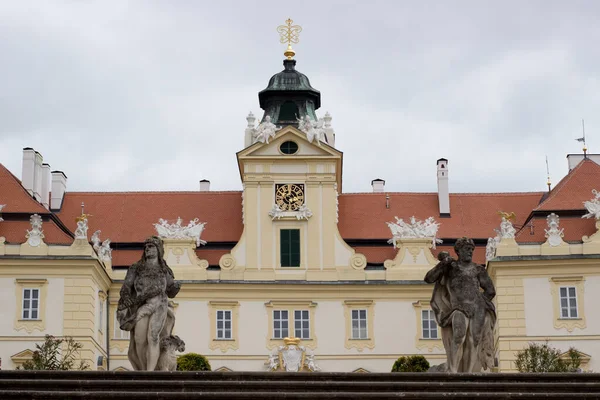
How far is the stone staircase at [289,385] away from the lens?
1941 cm

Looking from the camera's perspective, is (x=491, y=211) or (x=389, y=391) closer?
(x=389, y=391)

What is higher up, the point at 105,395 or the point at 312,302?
the point at 312,302

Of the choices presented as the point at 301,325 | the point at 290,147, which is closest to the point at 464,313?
the point at 301,325

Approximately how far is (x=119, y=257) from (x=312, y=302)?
23.8 ft

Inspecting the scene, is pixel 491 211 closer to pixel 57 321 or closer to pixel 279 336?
pixel 279 336

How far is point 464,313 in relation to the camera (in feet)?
72.7

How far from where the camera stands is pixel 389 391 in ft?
64.8

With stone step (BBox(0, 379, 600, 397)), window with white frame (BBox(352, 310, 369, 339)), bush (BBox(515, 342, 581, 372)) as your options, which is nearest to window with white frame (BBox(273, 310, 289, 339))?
window with white frame (BBox(352, 310, 369, 339))

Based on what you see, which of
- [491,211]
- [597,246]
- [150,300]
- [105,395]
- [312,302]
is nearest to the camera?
[105,395]

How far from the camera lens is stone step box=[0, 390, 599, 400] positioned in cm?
1928

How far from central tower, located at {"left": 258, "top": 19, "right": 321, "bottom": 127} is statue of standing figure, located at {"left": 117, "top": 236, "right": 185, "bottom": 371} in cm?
3297

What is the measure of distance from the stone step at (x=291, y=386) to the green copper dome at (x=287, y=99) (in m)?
36.0

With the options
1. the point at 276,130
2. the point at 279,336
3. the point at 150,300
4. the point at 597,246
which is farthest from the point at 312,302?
the point at 150,300

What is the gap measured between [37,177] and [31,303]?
6682 millimetres
